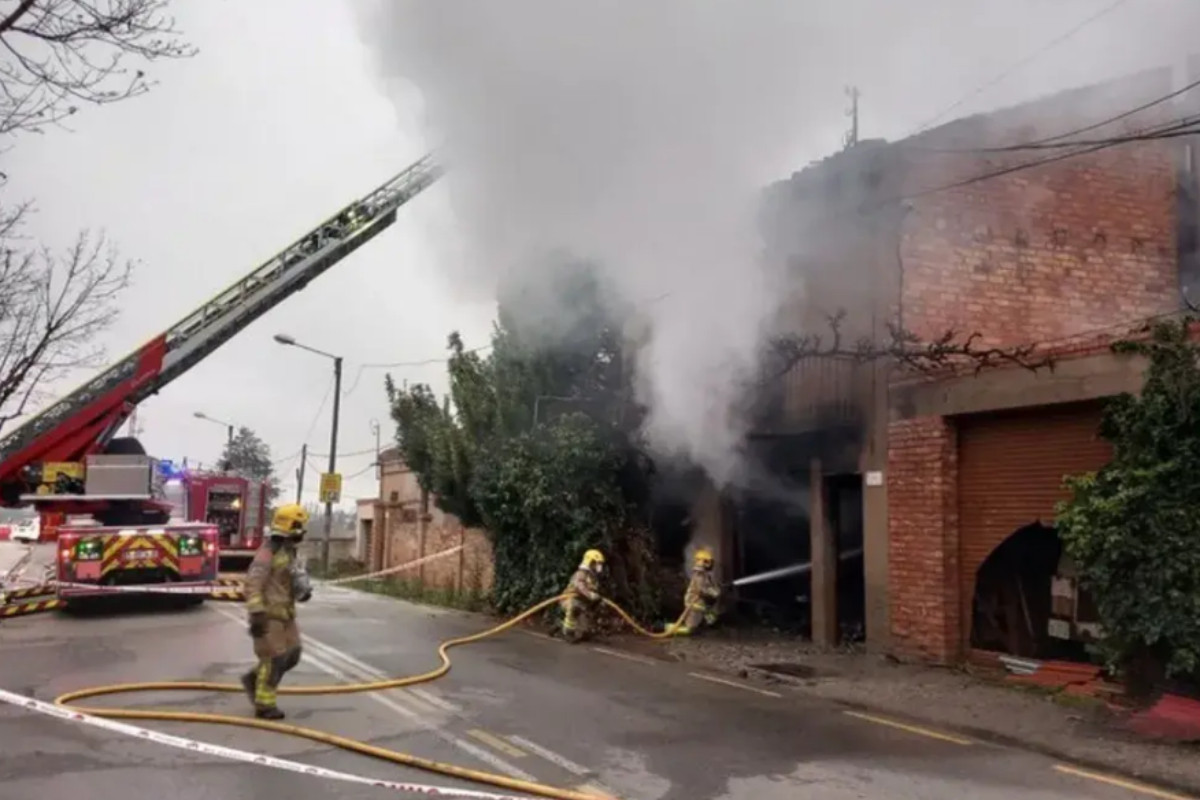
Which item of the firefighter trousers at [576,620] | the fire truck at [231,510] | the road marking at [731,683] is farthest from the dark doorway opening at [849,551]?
the fire truck at [231,510]

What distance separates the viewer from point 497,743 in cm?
674

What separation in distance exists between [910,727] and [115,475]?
1181cm

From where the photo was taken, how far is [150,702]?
25.8 ft

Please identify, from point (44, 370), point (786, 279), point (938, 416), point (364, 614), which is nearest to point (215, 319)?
point (44, 370)

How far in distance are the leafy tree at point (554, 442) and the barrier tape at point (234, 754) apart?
23.7 feet

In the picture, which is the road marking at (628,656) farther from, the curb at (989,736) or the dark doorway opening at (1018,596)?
the dark doorway opening at (1018,596)

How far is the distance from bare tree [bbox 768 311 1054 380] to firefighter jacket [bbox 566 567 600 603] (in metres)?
3.18

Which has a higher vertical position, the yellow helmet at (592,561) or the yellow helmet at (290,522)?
the yellow helmet at (290,522)

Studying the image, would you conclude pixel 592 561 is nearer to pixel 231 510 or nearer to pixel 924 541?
pixel 924 541

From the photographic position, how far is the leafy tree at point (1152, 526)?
754cm

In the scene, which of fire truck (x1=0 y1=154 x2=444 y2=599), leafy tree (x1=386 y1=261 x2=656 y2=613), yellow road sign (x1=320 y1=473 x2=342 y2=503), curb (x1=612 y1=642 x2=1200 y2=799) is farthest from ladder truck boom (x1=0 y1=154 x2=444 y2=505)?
yellow road sign (x1=320 y1=473 x2=342 y2=503)

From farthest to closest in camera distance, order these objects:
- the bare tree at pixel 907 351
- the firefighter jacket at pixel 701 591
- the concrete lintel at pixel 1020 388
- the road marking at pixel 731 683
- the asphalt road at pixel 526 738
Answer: the firefighter jacket at pixel 701 591 → the bare tree at pixel 907 351 → the road marking at pixel 731 683 → the concrete lintel at pixel 1020 388 → the asphalt road at pixel 526 738

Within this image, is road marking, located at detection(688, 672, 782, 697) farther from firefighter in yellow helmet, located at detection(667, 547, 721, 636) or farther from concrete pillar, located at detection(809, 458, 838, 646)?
firefighter in yellow helmet, located at detection(667, 547, 721, 636)

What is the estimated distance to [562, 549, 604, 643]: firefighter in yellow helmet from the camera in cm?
1277
